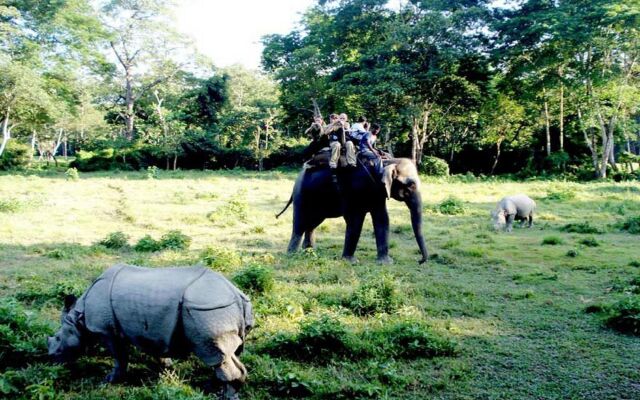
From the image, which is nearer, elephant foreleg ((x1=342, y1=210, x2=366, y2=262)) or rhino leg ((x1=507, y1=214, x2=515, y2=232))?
elephant foreleg ((x1=342, y1=210, x2=366, y2=262))

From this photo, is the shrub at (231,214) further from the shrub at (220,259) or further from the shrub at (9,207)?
the shrub at (9,207)

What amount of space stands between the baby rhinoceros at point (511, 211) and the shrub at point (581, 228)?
3.60 feet

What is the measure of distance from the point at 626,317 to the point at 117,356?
612 centimetres

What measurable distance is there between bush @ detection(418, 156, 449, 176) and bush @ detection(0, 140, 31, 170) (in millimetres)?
27355

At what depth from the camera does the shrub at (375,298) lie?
306 inches

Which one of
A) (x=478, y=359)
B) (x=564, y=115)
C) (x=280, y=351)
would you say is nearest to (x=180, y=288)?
(x=280, y=351)

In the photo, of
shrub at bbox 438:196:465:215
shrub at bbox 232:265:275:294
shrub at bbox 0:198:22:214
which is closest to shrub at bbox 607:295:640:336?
shrub at bbox 232:265:275:294

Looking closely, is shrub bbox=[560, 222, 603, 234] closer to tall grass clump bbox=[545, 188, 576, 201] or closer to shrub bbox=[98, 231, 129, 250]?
tall grass clump bbox=[545, 188, 576, 201]

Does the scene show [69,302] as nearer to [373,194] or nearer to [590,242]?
[373,194]

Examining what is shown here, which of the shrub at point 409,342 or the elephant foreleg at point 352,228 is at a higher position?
the elephant foreleg at point 352,228

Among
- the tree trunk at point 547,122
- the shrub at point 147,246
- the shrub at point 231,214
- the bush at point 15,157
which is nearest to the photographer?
the shrub at point 147,246

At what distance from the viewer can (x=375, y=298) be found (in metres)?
7.87

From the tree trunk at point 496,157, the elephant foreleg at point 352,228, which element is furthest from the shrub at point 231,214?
the tree trunk at point 496,157

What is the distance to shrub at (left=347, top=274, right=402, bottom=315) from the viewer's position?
776 cm
